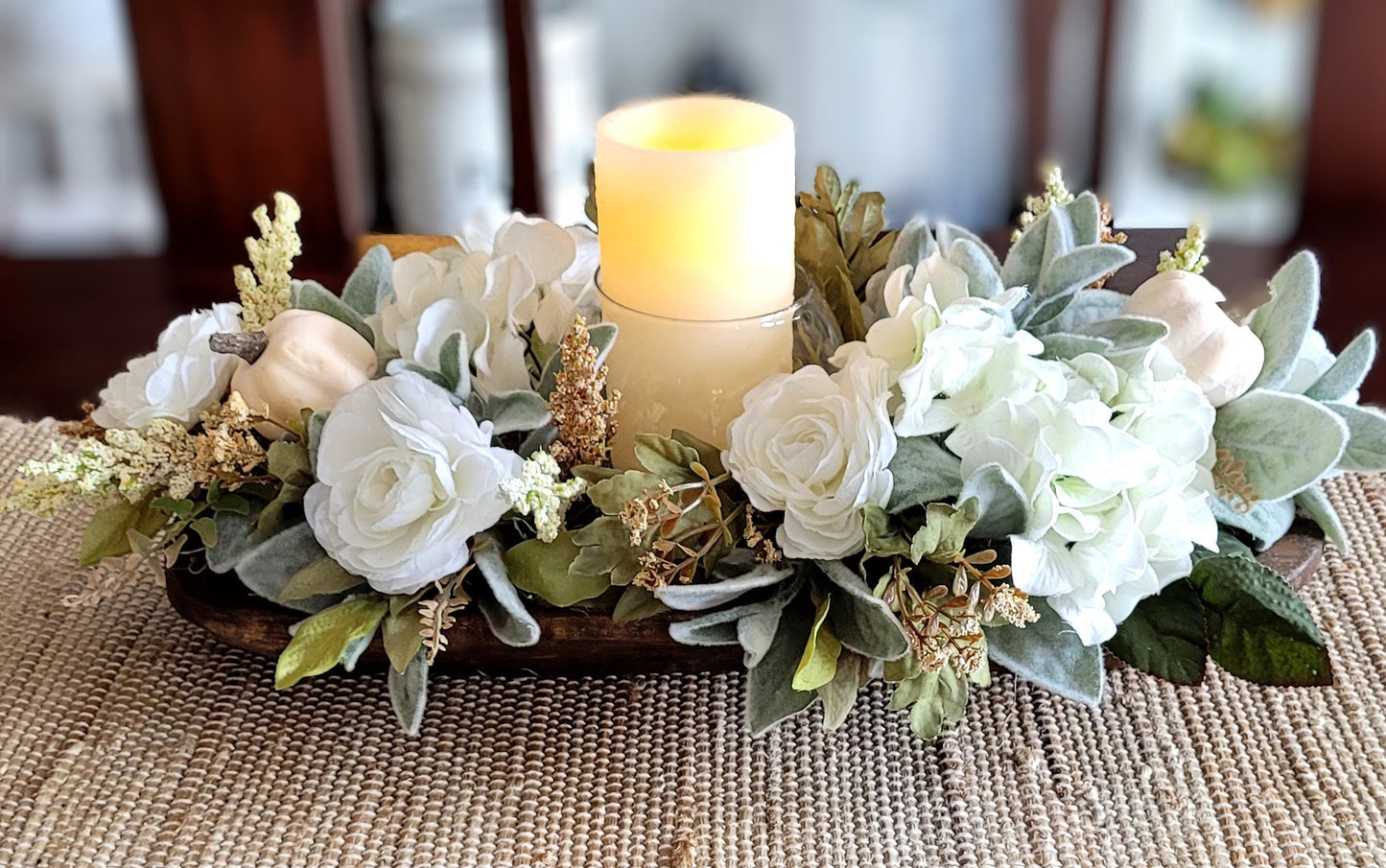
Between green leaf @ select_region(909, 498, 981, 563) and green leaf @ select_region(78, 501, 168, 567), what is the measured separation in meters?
0.31

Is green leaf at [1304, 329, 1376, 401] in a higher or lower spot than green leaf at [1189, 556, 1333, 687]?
higher

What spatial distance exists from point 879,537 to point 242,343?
0.92 feet

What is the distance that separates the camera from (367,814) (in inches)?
21.0

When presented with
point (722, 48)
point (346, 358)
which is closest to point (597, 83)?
point (722, 48)

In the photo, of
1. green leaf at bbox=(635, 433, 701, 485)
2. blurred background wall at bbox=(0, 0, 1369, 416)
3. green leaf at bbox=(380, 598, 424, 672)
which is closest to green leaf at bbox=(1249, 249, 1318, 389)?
green leaf at bbox=(635, 433, 701, 485)

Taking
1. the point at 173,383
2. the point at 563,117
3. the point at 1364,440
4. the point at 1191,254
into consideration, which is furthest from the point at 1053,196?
the point at 563,117

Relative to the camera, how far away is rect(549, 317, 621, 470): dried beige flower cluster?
521 mm

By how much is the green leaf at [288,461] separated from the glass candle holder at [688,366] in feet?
0.44

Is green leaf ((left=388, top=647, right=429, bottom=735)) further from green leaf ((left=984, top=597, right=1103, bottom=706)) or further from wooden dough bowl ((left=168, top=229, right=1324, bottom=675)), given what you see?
green leaf ((left=984, top=597, right=1103, bottom=706))

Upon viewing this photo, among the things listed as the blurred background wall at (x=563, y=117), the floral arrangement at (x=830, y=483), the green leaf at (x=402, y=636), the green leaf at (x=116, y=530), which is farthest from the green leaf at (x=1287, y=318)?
the blurred background wall at (x=563, y=117)

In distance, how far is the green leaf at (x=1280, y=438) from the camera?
20.6 inches

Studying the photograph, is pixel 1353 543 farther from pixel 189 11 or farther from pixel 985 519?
pixel 189 11

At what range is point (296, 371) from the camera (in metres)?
0.55

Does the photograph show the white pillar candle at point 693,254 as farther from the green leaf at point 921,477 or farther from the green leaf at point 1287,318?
the green leaf at point 1287,318
